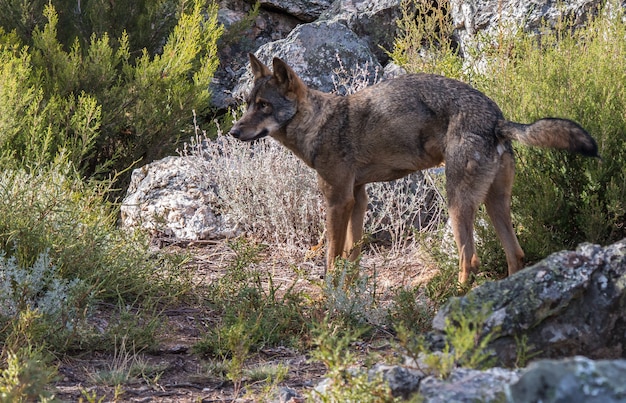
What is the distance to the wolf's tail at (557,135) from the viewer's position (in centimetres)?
448

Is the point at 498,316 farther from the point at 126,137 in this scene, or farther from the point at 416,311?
the point at 126,137

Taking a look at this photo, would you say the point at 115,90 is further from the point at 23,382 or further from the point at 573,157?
the point at 23,382

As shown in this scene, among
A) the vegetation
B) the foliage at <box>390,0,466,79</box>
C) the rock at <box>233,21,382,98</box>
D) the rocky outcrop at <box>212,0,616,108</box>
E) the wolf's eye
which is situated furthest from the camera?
the rock at <box>233,21,382,98</box>

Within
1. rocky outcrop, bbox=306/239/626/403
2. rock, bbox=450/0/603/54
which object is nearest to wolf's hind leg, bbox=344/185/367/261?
Result: rock, bbox=450/0/603/54

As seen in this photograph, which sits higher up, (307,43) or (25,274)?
(307,43)

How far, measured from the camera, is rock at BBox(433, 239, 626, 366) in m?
3.04

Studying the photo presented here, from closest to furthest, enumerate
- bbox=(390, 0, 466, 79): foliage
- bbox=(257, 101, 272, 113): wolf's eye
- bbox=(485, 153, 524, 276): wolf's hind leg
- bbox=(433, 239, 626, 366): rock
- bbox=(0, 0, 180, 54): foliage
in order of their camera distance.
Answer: bbox=(433, 239, 626, 366): rock < bbox=(485, 153, 524, 276): wolf's hind leg < bbox=(257, 101, 272, 113): wolf's eye < bbox=(390, 0, 466, 79): foliage < bbox=(0, 0, 180, 54): foliage

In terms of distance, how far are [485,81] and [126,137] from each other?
166 inches

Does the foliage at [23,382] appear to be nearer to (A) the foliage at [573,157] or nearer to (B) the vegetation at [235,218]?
(B) the vegetation at [235,218]

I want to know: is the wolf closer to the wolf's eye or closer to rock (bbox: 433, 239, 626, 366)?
the wolf's eye

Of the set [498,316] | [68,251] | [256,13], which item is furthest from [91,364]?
[256,13]

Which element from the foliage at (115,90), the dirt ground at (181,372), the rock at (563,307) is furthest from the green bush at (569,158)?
the foliage at (115,90)

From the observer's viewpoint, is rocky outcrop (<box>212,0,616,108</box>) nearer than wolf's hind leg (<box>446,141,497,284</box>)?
No

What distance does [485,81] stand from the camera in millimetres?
6566
